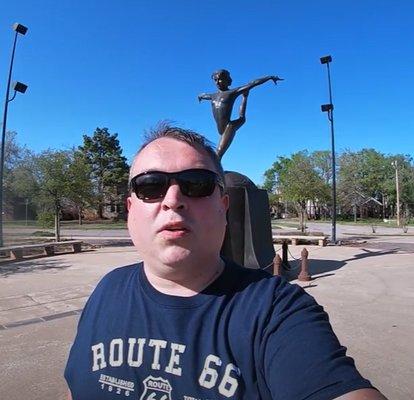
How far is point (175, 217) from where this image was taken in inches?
57.9

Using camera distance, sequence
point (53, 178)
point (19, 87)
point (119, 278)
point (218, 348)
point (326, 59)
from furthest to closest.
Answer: point (326, 59) → point (53, 178) → point (19, 87) → point (119, 278) → point (218, 348)

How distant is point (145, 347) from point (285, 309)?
46 centimetres

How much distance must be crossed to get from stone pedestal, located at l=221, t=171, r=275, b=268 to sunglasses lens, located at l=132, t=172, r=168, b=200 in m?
6.38

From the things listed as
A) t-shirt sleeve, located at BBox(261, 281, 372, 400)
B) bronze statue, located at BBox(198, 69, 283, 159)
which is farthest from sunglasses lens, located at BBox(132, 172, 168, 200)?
bronze statue, located at BBox(198, 69, 283, 159)

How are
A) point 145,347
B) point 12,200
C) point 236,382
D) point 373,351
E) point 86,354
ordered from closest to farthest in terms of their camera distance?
1. point 236,382
2. point 145,347
3. point 86,354
4. point 373,351
5. point 12,200

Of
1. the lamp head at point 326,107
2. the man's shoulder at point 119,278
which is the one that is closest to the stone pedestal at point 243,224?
the man's shoulder at point 119,278

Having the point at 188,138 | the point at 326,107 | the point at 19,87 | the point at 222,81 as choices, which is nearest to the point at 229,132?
the point at 222,81

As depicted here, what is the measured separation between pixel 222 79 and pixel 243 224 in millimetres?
2802

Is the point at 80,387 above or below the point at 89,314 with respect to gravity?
below

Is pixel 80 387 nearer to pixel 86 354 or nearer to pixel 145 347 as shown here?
pixel 86 354

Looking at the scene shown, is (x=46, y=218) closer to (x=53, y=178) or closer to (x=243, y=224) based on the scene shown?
(x=53, y=178)

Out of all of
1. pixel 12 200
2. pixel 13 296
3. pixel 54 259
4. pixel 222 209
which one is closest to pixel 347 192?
pixel 12 200

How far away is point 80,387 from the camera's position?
147 cm

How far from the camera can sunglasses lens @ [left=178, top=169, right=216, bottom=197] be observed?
4.95 ft
